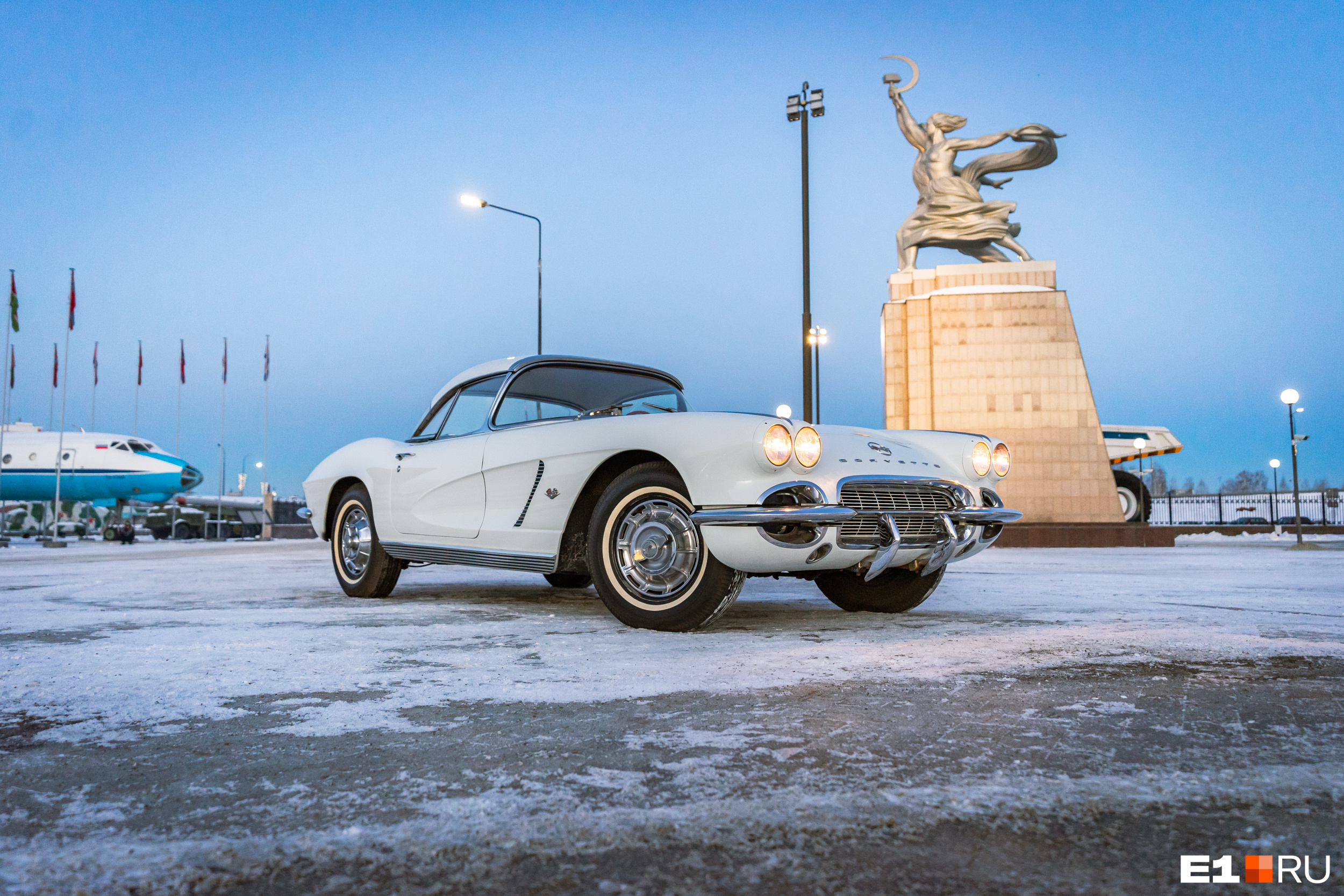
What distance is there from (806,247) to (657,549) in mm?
9428

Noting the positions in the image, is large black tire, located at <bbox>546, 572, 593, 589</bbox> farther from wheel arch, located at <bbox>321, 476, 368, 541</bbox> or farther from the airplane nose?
the airplane nose

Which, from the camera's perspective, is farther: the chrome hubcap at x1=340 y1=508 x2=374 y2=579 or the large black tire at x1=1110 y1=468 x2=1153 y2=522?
the large black tire at x1=1110 y1=468 x2=1153 y2=522

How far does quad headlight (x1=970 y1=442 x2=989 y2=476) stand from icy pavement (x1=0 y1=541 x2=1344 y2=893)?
95 centimetres

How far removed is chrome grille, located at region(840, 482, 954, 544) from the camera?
3977mm

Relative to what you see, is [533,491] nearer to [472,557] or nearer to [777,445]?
[472,557]

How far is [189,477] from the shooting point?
99.8 ft

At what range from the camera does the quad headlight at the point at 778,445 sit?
12.6 feet

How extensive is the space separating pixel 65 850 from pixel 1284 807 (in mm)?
2082

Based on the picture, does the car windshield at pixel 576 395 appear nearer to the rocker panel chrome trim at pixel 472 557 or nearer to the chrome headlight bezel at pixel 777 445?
the rocker panel chrome trim at pixel 472 557

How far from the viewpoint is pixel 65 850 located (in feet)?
4.75

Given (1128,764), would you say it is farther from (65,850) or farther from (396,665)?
(396,665)

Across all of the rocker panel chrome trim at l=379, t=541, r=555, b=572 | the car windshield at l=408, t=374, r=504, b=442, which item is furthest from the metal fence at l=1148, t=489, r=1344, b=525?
the rocker panel chrome trim at l=379, t=541, r=555, b=572

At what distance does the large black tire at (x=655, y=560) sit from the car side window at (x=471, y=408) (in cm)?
151

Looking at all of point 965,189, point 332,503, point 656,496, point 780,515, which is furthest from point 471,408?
point 965,189
